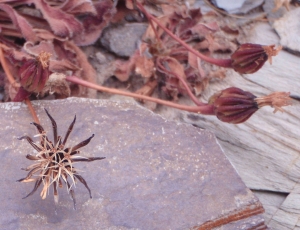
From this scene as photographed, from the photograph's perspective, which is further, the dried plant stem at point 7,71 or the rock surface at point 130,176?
the dried plant stem at point 7,71

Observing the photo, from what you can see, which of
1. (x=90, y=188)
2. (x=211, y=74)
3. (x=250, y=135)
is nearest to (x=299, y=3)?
(x=211, y=74)

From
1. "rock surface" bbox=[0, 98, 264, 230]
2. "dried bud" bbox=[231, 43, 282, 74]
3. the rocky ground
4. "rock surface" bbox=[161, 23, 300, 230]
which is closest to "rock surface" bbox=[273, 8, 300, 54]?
the rocky ground

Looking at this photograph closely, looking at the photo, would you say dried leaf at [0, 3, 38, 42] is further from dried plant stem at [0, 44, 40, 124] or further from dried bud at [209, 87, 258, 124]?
dried bud at [209, 87, 258, 124]

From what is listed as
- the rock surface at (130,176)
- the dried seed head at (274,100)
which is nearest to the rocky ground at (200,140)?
the rock surface at (130,176)

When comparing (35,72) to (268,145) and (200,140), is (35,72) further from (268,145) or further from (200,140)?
(268,145)

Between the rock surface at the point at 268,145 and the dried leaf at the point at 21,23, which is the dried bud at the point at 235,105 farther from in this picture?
the dried leaf at the point at 21,23

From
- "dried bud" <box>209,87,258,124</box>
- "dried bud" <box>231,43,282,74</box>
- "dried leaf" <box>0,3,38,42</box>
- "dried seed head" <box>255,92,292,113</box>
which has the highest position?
"dried bud" <box>231,43,282,74</box>
